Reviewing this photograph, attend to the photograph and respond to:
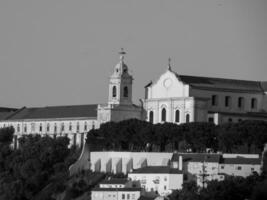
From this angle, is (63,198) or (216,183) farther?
(63,198)

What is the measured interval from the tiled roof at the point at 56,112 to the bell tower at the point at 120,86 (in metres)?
2.61

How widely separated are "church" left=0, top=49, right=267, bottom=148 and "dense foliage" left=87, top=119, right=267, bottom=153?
422cm

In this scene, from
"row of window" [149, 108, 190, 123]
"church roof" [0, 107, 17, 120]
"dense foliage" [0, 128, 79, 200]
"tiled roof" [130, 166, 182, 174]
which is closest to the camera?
"tiled roof" [130, 166, 182, 174]

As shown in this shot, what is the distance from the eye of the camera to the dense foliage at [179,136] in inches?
4555

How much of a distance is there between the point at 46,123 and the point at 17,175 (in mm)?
12423

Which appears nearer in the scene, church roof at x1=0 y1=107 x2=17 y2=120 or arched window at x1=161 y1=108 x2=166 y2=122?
arched window at x1=161 y1=108 x2=166 y2=122

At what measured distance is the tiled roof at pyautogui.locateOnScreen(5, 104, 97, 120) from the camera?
13025cm

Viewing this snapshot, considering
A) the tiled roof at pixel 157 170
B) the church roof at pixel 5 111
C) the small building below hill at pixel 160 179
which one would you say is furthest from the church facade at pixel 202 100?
the church roof at pixel 5 111

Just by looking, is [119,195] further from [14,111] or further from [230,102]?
[14,111]

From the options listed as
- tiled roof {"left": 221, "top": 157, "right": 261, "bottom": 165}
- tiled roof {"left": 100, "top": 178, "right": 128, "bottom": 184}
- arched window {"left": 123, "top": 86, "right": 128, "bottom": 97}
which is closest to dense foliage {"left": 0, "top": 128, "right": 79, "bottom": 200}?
tiled roof {"left": 100, "top": 178, "right": 128, "bottom": 184}

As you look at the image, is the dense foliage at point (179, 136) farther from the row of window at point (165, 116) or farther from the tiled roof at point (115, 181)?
the tiled roof at point (115, 181)

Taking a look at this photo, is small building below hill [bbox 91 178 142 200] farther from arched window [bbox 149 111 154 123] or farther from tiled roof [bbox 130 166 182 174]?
arched window [bbox 149 111 154 123]

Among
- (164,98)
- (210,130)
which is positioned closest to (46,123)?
(164,98)

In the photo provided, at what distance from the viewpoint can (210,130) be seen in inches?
4596
